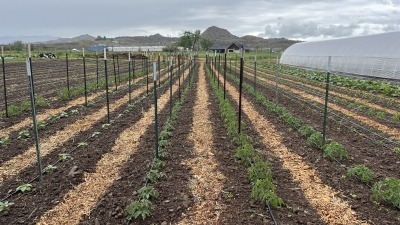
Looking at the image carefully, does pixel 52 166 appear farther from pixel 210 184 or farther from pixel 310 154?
pixel 310 154

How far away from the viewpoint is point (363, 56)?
846 inches

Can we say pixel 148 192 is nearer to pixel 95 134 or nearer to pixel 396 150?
pixel 95 134

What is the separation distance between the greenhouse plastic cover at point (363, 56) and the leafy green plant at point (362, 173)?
14537 mm

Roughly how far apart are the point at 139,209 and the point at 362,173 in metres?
3.29

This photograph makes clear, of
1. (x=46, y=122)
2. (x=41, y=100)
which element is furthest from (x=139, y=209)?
(x=41, y=100)

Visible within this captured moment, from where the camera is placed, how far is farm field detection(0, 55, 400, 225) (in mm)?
4363

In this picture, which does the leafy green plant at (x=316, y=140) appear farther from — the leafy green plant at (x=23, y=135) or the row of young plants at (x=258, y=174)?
the leafy green plant at (x=23, y=135)

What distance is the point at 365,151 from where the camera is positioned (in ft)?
22.5

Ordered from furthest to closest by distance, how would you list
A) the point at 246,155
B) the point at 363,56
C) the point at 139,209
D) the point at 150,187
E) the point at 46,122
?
the point at 363,56 < the point at 46,122 < the point at 246,155 < the point at 150,187 < the point at 139,209

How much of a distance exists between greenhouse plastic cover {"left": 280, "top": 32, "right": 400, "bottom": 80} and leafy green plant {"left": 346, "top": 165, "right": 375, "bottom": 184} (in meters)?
14.5

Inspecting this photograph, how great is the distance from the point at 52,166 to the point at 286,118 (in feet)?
19.3

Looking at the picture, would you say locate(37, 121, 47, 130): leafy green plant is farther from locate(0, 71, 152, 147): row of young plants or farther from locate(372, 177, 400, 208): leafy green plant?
locate(372, 177, 400, 208): leafy green plant

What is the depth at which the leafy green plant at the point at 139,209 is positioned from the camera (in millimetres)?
4113

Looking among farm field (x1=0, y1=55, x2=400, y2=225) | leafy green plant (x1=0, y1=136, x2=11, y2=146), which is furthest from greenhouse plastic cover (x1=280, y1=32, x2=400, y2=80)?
leafy green plant (x1=0, y1=136, x2=11, y2=146)
